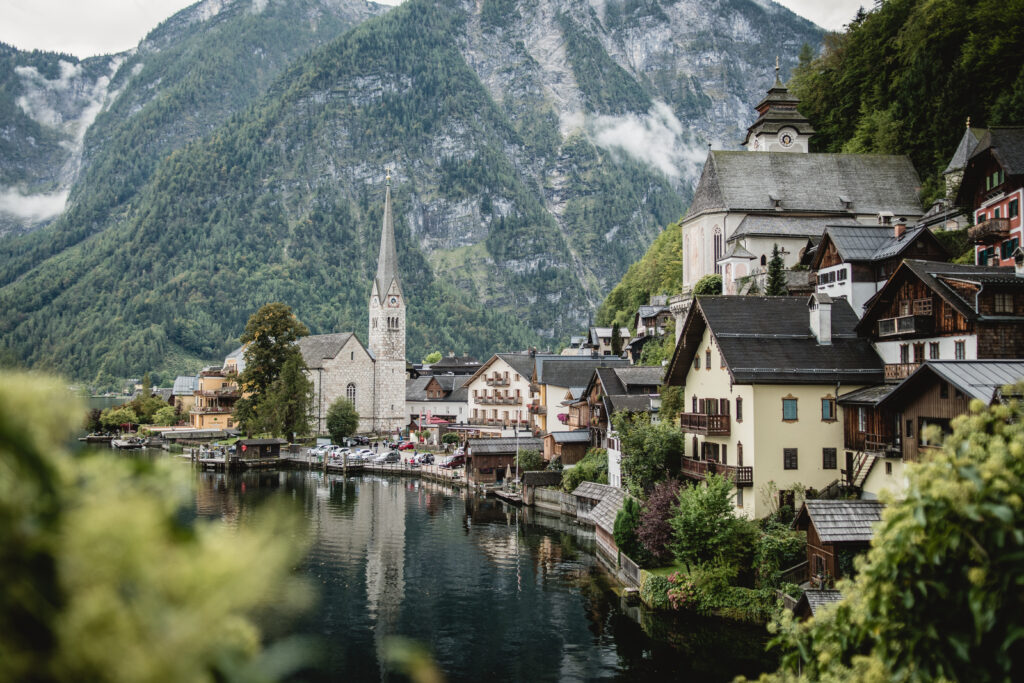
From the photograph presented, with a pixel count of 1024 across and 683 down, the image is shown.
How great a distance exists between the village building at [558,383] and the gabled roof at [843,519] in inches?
1694

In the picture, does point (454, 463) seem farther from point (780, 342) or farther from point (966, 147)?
point (966, 147)

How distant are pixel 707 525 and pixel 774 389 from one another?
7509 mm

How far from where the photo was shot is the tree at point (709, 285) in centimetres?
6366

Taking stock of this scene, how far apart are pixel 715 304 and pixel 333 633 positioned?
73.0 ft

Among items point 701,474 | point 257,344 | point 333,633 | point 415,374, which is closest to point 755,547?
point 701,474

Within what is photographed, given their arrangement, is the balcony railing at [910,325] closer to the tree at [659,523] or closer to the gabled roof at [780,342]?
the gabled roof at [780,342]

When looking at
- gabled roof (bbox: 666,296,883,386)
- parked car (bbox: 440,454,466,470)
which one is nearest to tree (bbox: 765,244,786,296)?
gabled roof (bbox: 666,296,883,386)

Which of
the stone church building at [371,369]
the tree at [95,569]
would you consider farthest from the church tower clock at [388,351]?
the tree at [95,569]

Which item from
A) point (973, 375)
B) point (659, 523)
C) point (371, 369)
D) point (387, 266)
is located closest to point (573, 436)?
point (659, 523)

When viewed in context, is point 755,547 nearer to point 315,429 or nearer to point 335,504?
point 335,504

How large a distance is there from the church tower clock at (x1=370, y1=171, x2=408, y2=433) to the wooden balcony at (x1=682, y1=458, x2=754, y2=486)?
7931 centimetres

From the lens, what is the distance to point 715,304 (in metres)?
38.3

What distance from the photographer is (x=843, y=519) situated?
27656mm

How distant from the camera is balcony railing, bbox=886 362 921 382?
110 feet
